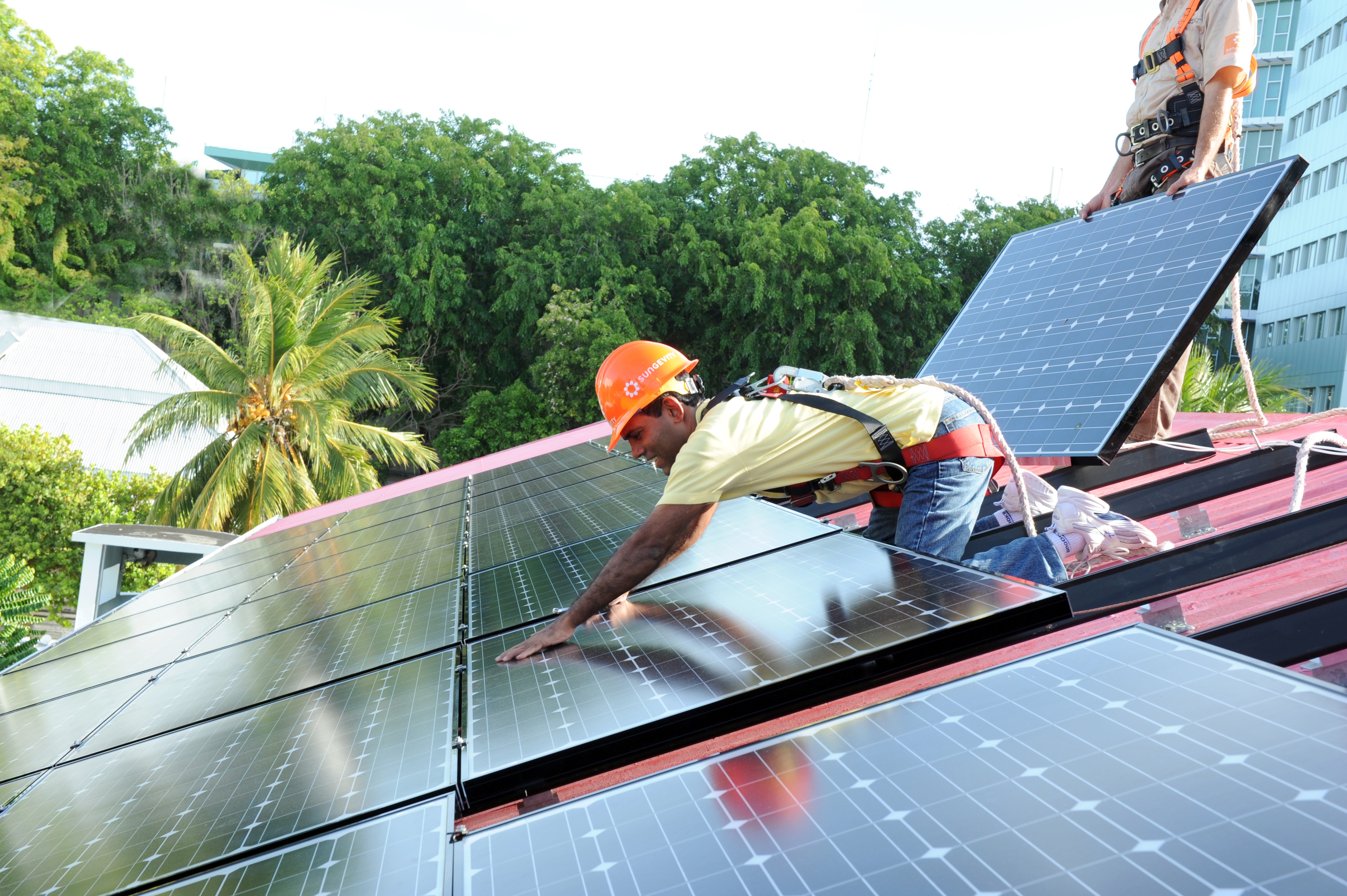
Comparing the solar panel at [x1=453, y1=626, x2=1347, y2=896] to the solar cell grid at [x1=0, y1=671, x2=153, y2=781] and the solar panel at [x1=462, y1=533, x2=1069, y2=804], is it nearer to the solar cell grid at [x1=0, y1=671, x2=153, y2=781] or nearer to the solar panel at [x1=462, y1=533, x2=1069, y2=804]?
the solar panel at [x1=462, y1=533, x2=1069, y2=804]

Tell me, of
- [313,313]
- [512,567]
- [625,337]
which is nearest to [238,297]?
[625,337]

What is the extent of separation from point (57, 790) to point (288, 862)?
1.23 meters

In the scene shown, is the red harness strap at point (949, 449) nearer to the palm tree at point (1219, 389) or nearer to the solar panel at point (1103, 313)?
the solar panel at point (1103, 313)

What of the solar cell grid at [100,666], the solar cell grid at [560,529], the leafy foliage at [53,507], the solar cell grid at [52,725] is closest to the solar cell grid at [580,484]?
the solar cell grid at [560,529]

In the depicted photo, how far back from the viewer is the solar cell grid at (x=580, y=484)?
5.68 m

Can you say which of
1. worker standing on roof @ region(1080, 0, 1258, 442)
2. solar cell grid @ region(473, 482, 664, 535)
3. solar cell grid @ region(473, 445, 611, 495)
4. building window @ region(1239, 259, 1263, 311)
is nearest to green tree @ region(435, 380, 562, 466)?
solar cell grid @ region(473, 445, 611, 495)

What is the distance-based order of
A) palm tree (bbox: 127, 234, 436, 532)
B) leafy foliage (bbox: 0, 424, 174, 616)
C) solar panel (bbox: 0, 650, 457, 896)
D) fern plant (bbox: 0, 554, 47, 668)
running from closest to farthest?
solar panel (bbox: 0, 650, 457, 896) → fern plant (bbox: 0, 554, 47, 668) → palm tree (bbox: 127, 234, 436, 532) → leafy foliage (bbox: 0, 424, 174, 616)

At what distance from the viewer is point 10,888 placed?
201 cm

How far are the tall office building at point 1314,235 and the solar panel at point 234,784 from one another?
5053 centimetres

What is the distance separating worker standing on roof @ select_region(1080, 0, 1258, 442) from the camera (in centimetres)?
486

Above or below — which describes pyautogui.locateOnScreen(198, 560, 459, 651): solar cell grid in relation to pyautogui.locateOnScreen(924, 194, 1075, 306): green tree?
below

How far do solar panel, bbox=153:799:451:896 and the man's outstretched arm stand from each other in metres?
0.90

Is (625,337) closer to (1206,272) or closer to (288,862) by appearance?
(1206,272)

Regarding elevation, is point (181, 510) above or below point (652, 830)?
below
